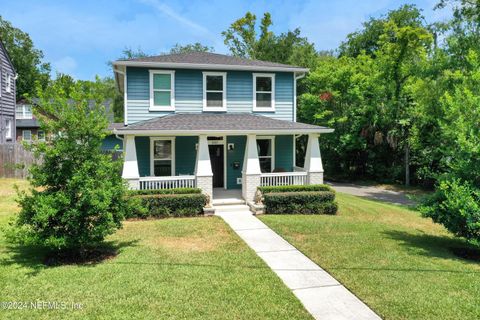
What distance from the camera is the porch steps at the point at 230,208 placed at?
1320 centimetres

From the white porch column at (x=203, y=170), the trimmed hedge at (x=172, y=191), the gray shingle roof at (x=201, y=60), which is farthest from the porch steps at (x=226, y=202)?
the gray shingle roof at (x=201, y=60)

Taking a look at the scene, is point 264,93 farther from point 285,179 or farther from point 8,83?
point 8,83

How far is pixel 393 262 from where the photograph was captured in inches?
300

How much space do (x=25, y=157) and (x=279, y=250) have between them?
1786cm

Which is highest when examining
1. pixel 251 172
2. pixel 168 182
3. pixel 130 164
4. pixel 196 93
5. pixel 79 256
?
pixel 196 93

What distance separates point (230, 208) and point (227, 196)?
4.31 ft

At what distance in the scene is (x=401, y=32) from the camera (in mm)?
22328

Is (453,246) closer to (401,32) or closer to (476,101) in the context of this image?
(476,101)

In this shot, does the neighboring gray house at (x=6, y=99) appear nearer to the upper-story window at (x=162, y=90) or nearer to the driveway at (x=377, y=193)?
the upper-story window at (x=162, y=90)

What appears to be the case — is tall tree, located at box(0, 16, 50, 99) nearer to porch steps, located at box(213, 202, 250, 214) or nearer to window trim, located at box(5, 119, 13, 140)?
window trim, located at box(5, 119, 13, 140)

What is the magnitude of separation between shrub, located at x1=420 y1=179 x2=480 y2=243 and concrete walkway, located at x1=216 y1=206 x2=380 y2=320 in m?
3.45

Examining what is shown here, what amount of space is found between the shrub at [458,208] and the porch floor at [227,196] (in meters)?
6.91

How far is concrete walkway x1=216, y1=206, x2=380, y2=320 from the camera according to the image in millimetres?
5448

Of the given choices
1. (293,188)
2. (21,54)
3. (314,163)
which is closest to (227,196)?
(293,188)
